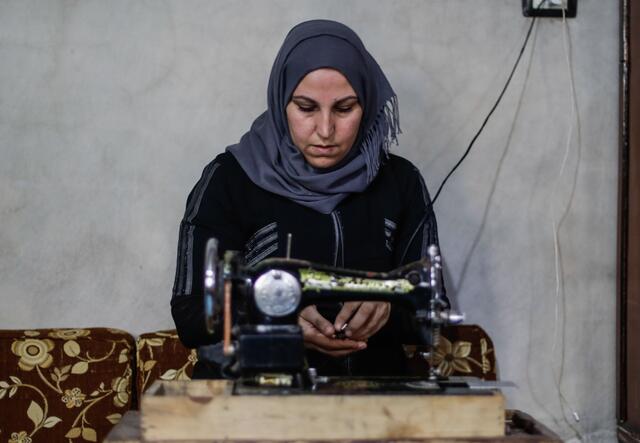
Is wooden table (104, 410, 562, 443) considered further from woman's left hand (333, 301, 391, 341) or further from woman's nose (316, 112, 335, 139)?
woman's nose (316, 112, 335, 139)

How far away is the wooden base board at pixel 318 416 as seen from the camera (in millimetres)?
1310

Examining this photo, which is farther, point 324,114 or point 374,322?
point 324,114

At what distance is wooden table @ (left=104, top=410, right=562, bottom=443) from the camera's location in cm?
132

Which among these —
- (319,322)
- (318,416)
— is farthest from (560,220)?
(318,416)

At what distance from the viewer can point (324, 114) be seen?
1.95 meters

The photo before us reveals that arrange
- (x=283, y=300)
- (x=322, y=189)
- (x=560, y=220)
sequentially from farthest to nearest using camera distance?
(x=560, y=220) < (x=322, y=189) < (x=283, y=300)

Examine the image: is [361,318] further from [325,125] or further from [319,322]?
[325,125]

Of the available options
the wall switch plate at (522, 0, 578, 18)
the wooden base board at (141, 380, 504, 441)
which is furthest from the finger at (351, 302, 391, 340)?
the wall switch plate at (522, 0, 578, 18)

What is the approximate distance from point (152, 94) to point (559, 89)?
1.28 m

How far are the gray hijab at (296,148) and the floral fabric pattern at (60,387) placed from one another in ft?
2.45

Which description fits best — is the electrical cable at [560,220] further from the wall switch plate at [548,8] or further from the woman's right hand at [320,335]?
the woman's right hand at [320,335]

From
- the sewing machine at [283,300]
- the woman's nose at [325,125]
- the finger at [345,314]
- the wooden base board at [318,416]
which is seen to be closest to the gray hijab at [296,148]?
the woman's nose at [325,125]

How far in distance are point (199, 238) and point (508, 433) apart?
2.90 ft

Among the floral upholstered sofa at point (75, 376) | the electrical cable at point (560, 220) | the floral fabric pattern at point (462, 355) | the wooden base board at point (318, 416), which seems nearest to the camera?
the wooden base board at point (318, 416)
